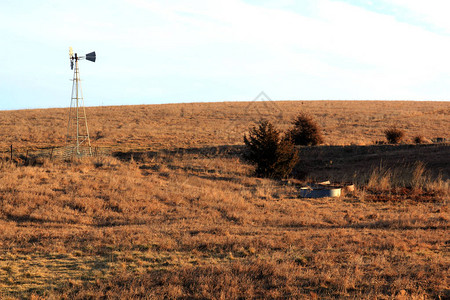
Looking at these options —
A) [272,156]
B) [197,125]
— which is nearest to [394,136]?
[272,156]

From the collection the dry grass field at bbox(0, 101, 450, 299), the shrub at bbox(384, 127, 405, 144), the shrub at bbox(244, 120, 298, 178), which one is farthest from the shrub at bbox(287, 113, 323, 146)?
the shrub at bbox(244, 120, 298, 178)

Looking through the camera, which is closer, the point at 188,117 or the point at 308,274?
the point at 308,274

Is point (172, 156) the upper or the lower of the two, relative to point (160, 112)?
lower

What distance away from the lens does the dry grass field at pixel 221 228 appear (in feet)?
20.4

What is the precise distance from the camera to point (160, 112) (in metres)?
58.4

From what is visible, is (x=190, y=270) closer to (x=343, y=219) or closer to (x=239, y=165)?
(x=343, y=219)

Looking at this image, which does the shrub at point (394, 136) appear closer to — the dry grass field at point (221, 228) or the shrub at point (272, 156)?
the dry grass field at point (221, 228)

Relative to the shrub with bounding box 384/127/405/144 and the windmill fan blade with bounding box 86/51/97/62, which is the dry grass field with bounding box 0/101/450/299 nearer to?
the shrub with bounding box 384/127/405/144

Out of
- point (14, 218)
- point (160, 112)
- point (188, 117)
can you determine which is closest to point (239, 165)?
point (14, 218)

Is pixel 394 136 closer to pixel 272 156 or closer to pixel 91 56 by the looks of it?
pixel 272 156

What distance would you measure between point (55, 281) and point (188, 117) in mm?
47505

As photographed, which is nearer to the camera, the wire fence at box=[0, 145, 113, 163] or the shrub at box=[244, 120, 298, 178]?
the shrub at box=[244, 120, 298, 178]

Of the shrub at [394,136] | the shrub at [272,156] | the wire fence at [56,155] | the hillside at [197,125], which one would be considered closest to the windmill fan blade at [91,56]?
the wire fence at [56,155]

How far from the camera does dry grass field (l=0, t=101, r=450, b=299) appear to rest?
6211 mm
